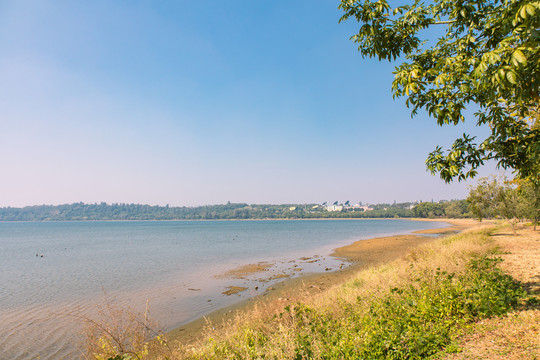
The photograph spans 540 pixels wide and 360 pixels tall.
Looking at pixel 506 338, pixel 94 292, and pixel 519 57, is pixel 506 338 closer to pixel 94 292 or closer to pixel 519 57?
pixel 519 57

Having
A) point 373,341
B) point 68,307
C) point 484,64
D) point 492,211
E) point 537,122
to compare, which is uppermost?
point 537,122

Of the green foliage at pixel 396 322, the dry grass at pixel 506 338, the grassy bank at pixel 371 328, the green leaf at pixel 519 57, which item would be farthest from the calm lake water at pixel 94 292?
the green leaf at pixel 519 57

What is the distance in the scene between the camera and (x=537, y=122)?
10.9 metres

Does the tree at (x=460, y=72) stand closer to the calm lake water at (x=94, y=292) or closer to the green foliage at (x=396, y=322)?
the green foliage at (x=396, y=322)

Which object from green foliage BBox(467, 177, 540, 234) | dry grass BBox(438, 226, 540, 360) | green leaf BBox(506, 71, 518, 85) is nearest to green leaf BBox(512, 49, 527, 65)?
green leaf BBox(506, 71, 518, 85)

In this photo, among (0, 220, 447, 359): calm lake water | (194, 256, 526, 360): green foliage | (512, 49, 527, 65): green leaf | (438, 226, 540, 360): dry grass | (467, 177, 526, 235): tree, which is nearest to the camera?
(512, 49, 527, 65): green leaf

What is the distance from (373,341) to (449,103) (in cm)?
553

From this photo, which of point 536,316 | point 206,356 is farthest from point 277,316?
point 536,316

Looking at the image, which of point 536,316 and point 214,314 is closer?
point 536,316

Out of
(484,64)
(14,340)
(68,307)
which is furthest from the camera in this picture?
(68,307)

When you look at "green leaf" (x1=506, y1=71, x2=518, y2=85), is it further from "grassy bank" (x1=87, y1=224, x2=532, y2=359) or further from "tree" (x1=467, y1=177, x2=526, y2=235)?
"tree" (x1=467, y1=177, x2=526, y2=235)

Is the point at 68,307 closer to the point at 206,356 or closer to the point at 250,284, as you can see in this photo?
the point at 250,284

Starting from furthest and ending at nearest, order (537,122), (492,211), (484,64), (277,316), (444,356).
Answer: (492,211), (537,122), (277,316), (444,356), (484,64)

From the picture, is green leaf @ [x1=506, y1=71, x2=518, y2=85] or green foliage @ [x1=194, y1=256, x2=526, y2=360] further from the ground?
green leaf @ [x1=506, y1=71, x2=518, y2=85]
